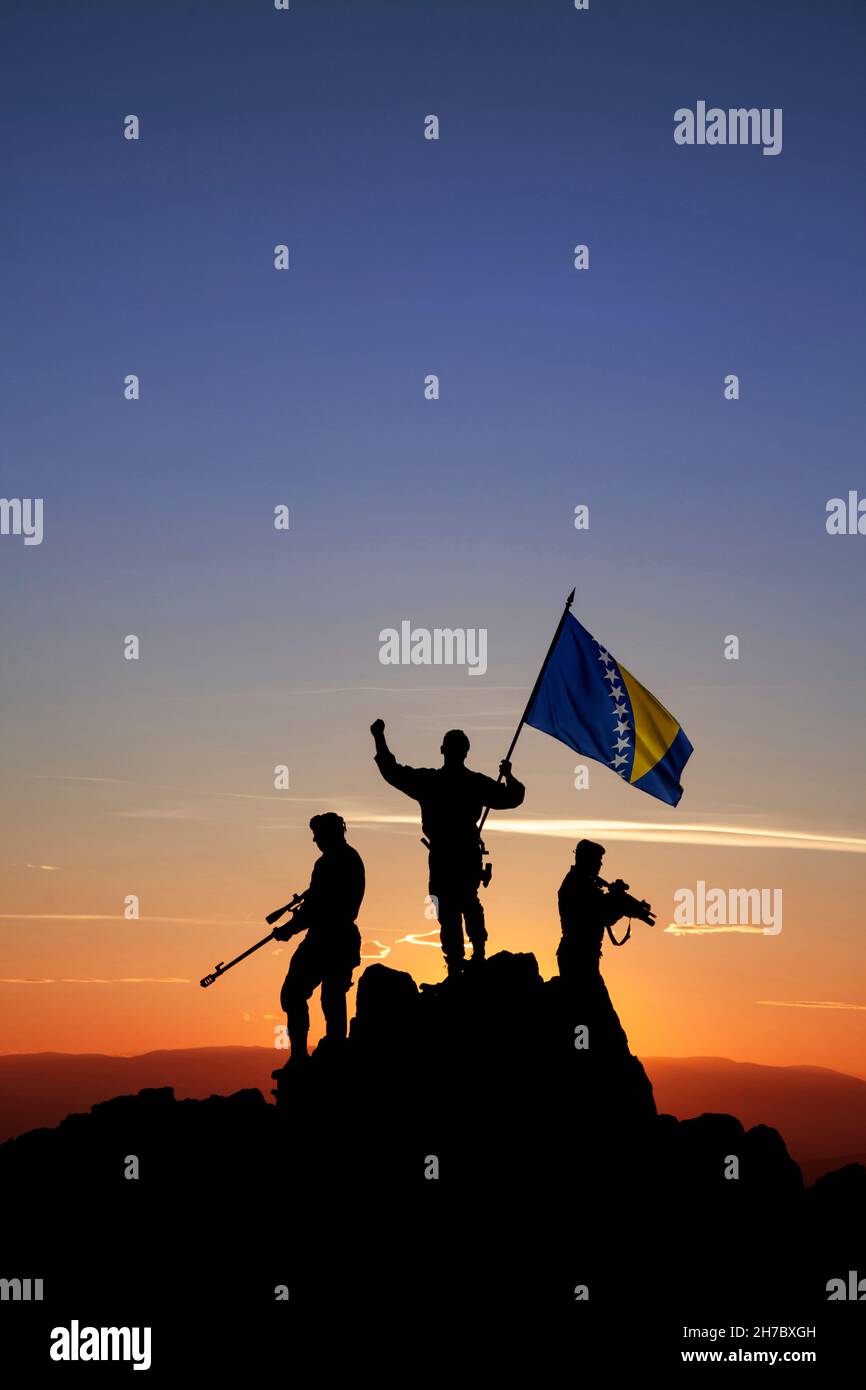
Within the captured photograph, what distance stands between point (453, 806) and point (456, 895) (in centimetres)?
141

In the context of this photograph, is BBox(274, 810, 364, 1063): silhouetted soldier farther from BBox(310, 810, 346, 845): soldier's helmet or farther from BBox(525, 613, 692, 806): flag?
BBox(525, 613, 692, 806): flag

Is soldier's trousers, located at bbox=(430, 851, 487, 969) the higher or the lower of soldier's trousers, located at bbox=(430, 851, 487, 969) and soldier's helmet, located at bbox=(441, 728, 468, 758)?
the lower

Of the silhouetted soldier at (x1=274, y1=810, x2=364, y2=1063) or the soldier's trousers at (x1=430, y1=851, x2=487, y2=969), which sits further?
the silhouetted soldier at (x1=274, y1=810, x2=364, y2=1063)

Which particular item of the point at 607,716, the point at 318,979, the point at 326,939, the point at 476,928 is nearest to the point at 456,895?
the point at 476,928

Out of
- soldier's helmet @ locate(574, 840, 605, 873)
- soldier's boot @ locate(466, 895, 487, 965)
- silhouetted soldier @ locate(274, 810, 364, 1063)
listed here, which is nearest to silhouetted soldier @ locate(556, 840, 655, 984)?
soldier's helmet @ locate(574, 840, 605, 873)

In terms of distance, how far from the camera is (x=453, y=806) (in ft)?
85.3

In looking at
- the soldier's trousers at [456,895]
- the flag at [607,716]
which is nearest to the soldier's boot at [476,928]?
the soldier's trousers at [456,895]

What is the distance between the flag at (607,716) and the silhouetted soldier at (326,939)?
3.92m

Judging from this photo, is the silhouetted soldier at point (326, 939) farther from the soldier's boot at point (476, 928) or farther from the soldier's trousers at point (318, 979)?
the soldier's boot at point (476, 928)

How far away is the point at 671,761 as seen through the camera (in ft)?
92.0

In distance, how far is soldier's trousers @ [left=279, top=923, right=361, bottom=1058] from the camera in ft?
86.5

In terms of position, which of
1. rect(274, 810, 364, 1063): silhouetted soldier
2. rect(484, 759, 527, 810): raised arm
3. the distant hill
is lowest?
the distant hill

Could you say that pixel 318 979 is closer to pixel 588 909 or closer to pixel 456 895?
pixel 456 895
